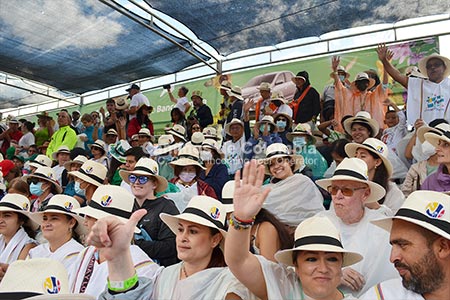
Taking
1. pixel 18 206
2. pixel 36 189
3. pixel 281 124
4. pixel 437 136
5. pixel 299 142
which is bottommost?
pixel 18 206

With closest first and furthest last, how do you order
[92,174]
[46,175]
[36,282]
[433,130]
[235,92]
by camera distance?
[36,282] < [433,130] < [92,174] < [46,175] < [235,92]

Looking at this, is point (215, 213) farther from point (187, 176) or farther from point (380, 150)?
point (187, 176)

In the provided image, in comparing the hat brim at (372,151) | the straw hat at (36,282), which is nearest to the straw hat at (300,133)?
the hat brim at (372,151)

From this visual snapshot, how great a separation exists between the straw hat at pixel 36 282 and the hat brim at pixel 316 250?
103 centimetres

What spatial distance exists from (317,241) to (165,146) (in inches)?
192

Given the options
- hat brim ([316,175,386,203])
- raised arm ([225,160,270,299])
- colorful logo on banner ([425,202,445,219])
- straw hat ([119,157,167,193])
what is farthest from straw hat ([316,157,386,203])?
straw hat ([119,157,167,193])

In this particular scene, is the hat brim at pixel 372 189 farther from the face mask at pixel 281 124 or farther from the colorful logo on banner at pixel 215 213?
the face mask at pixel 281 124

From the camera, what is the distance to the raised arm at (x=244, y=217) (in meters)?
1.85

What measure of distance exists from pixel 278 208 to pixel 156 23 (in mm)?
4464

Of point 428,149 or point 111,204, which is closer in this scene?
point 111,204

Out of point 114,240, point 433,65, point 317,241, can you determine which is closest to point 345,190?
point 317,241

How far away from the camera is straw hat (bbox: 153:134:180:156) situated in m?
6.46

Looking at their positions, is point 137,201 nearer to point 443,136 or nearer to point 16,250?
point 16,250

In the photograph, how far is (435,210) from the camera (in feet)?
6.32
